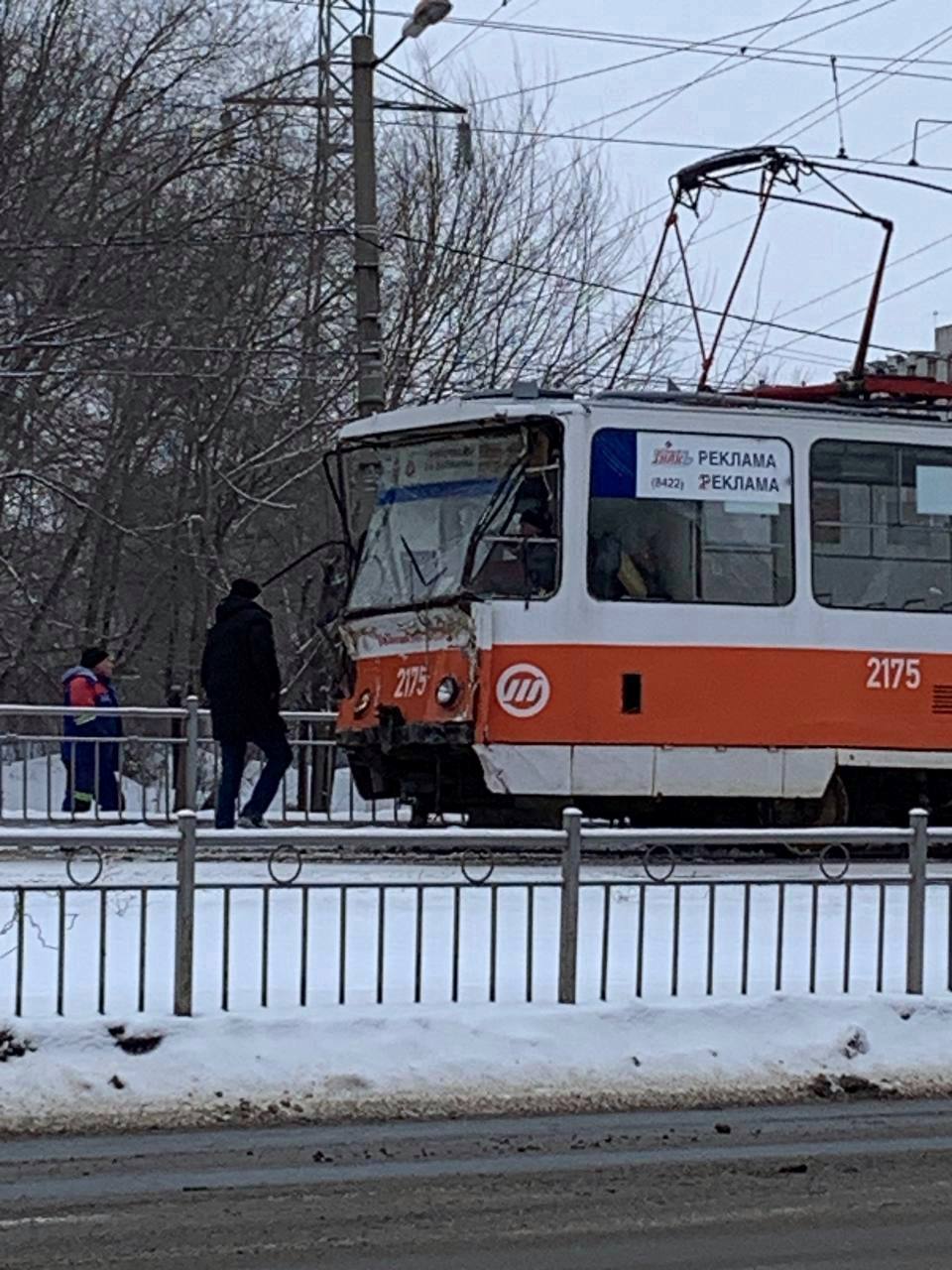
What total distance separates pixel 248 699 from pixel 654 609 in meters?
3.15

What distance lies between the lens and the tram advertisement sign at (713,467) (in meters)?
15.9

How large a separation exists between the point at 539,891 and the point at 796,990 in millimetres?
1311

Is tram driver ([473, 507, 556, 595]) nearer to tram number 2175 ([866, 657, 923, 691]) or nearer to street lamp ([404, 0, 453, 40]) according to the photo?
tram number 2175 ([866, 657, 923, 691])

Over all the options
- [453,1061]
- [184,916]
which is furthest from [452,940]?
[184,916]

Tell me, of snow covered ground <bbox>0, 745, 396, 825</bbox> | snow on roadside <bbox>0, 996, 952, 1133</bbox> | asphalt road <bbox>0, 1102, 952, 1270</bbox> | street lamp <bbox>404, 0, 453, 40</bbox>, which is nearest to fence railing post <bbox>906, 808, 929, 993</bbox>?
snow on roadside <bbox>0, 996, 952, 1133</bbox>

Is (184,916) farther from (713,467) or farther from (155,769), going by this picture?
(155,769)

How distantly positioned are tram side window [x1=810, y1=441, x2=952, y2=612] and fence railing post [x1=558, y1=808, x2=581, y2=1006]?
259 inches

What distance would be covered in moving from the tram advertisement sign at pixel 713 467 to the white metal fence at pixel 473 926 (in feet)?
16.5

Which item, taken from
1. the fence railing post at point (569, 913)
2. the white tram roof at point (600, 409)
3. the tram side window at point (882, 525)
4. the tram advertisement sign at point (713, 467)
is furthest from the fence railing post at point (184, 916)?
the tram side window at point (882, 525)

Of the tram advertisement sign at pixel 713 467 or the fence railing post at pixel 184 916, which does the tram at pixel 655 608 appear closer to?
the tram advertisement sign at pixel 713 467

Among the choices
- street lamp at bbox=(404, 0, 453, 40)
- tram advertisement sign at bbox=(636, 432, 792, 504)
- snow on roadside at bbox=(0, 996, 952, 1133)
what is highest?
street lamp at bbox=(404, 0, 453, 40)

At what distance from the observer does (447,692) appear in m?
15.8

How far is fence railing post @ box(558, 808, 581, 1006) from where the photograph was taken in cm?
1018

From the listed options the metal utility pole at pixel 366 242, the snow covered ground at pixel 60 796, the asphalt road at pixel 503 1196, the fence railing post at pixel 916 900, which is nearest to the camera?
the asphalt road at pixel 503 1196
